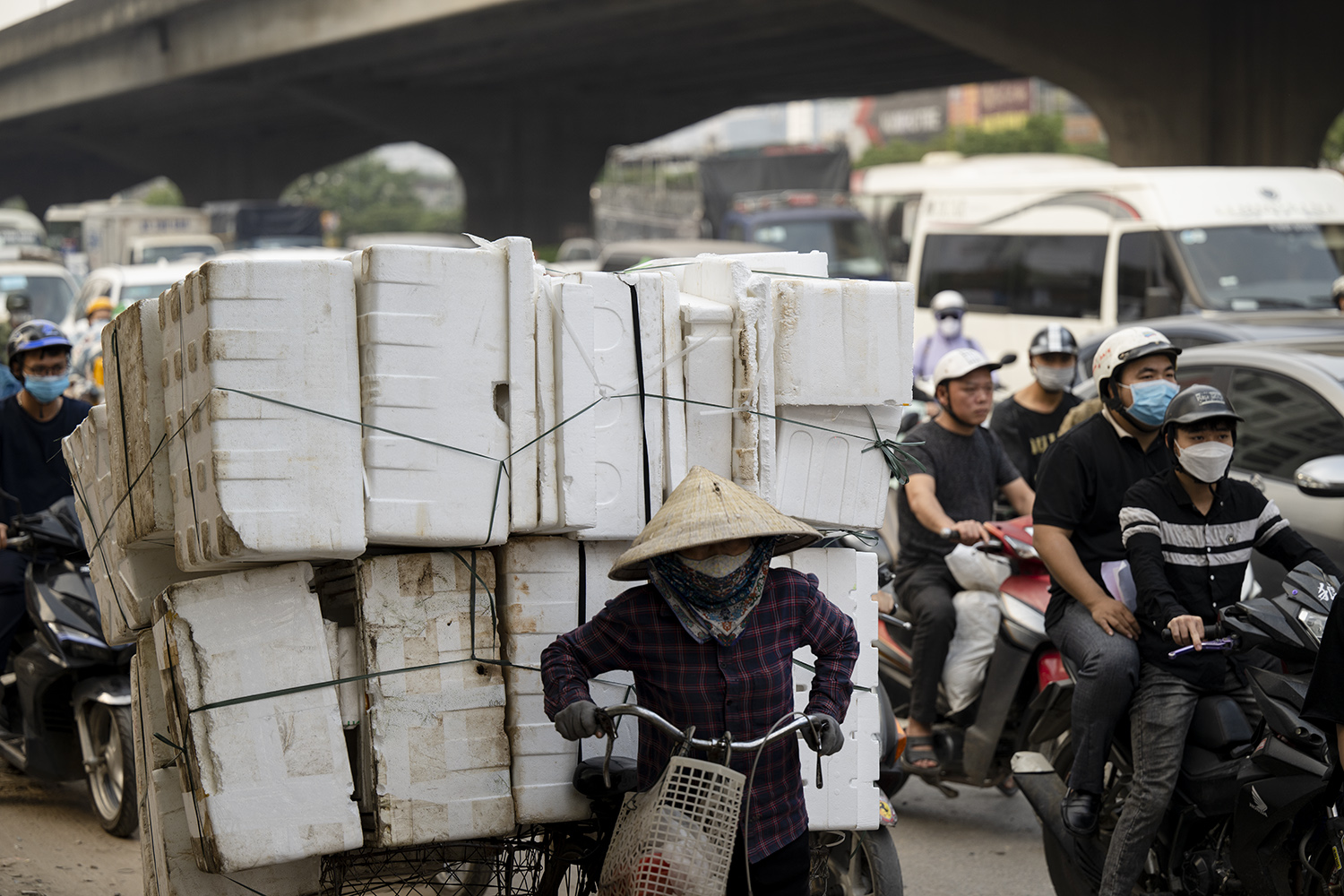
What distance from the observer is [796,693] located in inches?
145

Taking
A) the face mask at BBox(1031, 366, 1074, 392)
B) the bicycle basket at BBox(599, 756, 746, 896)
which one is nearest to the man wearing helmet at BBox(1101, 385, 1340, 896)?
the bicycle basket at BBox(599, 756, 746, 896)

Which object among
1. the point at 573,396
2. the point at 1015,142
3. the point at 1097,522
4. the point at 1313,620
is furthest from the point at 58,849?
the point at 1015,142

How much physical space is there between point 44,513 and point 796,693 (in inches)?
143

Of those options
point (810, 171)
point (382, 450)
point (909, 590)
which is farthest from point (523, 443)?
point (810, 171)

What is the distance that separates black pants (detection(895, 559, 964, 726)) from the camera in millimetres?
5520

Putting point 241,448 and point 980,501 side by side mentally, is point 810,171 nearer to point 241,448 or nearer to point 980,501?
point 980,501

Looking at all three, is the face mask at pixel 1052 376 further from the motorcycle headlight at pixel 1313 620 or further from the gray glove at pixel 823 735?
the gray glove at pixel 823 735

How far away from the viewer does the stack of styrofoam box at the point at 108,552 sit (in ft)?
12.1

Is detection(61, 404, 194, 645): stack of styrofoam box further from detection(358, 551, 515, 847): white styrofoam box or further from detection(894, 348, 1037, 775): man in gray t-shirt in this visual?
detection(894, 348, 1037, 775): man in gray t-shirt

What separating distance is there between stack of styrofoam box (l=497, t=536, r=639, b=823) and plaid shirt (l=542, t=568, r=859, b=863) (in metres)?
0.19

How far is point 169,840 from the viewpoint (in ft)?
11.2

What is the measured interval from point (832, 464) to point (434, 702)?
1152mm

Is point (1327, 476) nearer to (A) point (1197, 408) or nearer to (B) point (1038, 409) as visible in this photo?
(A) point (1197, 408)

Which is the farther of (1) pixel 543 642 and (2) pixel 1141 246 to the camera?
(2) pixel 1141 246
